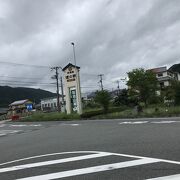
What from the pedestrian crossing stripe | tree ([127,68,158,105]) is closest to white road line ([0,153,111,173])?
the pedestrian crossing stripe

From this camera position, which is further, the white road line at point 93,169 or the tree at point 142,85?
the tree at point 142,85

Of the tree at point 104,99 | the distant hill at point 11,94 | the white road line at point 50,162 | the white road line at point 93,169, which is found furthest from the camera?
the distant hill at point 11,94

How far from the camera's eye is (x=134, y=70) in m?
57.1

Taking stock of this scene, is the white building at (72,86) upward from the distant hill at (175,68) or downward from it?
downward

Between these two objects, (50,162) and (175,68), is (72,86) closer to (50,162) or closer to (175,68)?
(50,162)

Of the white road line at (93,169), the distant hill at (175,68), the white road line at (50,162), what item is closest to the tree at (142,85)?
the distant hill at (175,68)

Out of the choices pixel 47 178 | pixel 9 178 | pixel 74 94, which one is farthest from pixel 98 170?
pixel 74 94

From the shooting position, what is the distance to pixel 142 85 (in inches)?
2127

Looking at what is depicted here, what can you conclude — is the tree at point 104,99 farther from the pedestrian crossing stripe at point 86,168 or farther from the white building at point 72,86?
the pedestrian crossing stripe at point 86,168

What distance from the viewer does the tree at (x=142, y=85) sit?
53.9 metres

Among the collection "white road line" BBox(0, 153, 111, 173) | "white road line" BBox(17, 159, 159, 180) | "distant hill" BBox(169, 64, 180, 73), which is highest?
"distant hill" BBox(169, 64, 180, 73)

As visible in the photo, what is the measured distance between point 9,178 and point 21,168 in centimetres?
115

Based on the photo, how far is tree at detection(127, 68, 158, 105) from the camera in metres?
53.9

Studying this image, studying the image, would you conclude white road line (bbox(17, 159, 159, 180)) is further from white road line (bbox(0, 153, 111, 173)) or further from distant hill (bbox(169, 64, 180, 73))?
distant hill (bbox(169, 64, 180, 73))
